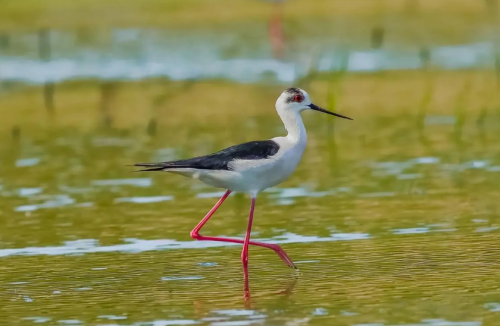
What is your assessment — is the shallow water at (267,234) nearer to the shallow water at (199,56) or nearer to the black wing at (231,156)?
the black wing at (231,156)

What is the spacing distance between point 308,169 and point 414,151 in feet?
3.58

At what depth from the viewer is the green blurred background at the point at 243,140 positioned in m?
6.88

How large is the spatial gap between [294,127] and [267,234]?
3.11 feet

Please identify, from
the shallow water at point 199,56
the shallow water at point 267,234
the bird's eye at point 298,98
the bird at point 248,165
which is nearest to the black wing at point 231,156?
the bird at point 248,165

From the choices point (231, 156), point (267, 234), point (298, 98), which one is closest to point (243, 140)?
point (267, 234)

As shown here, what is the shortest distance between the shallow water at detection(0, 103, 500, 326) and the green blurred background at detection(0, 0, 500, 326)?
0.02 metres

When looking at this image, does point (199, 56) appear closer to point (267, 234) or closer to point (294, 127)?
point (267, 234)

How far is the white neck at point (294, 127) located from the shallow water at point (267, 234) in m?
0.73

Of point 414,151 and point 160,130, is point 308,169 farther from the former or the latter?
point 160,130

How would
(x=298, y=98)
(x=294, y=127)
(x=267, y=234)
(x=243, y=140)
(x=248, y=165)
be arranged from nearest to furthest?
(x=248, y=165) < (x=294, y=127) < (x=298, y=98) < (x=267, y=234) < (x=243, y=140)

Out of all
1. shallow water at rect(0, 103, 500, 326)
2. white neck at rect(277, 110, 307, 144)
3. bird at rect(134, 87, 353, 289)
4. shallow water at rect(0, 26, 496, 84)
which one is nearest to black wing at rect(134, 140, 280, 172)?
bird at rect(134, 87, 353, 289)

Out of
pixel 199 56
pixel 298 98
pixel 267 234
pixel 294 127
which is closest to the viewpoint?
pixel 294 127

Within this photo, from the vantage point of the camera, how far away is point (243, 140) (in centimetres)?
1230

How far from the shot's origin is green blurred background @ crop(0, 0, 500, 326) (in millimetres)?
6875
